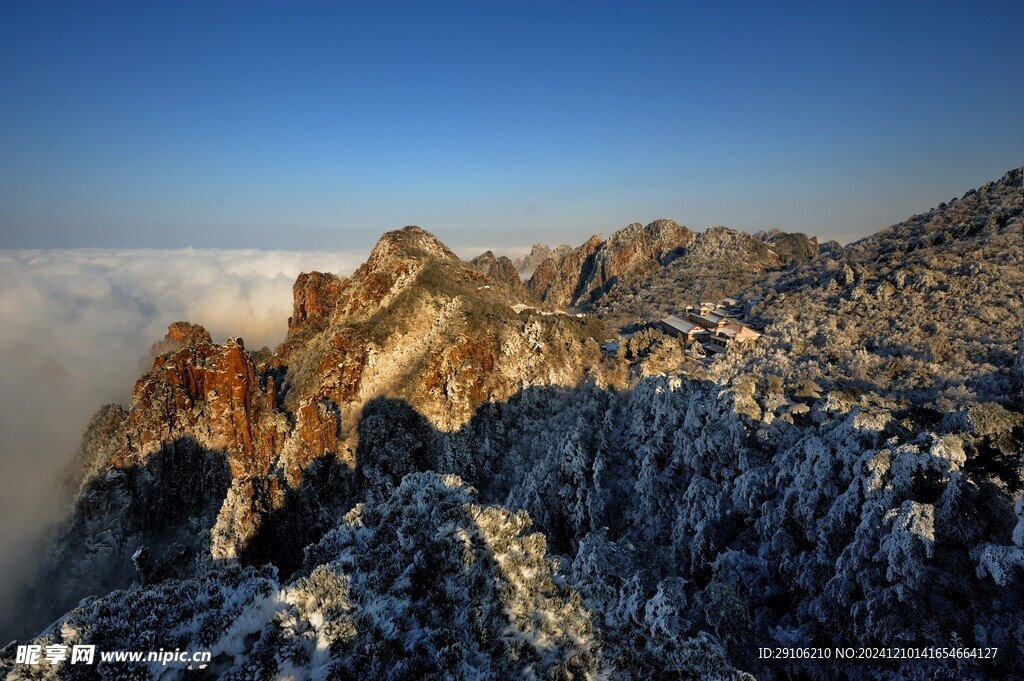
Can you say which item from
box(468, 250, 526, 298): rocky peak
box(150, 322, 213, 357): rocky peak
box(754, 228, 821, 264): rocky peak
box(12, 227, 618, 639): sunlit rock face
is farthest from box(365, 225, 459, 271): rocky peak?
box(754, 228, 821, 264): rocky peak

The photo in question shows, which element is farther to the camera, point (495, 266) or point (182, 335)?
point (495, 266)

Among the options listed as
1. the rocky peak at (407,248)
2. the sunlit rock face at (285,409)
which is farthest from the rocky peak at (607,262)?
the sunlit rock face at (285,409)

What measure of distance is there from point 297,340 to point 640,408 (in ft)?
149

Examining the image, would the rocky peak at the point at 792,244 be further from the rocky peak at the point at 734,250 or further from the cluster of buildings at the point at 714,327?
the cluster of buildings at the point at 714,327

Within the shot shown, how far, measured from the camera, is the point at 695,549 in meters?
21.8

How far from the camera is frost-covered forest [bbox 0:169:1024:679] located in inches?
353

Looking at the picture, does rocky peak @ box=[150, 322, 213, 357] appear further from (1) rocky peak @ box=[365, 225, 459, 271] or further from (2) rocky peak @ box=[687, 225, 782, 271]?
(2) rocky peak @ box=[687, 225, 782, 271]

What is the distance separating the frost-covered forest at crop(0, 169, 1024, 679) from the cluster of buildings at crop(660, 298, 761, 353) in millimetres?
8593

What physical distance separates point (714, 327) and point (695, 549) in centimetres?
3935

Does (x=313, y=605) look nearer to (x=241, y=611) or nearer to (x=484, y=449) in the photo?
(x=241, y=611)

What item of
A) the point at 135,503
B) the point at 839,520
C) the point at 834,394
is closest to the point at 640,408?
the point at 834,394

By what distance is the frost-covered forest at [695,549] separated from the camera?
896 cm

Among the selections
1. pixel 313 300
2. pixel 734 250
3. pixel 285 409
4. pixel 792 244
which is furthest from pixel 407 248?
pixel 792 244

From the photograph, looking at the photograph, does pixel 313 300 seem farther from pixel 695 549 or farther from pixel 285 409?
pixel 695 549
